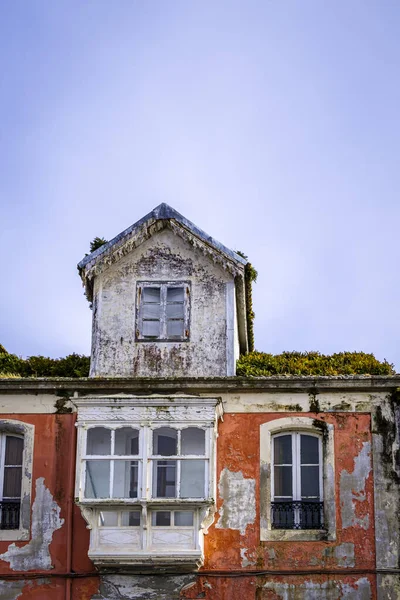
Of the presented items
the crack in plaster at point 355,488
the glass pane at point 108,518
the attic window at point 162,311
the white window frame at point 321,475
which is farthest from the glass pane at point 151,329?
the crack in plaster at point 355,488

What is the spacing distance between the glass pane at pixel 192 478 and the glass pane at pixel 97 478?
164cm

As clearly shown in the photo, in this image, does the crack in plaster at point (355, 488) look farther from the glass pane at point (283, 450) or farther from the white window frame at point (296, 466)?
the glass pane at point (283, 450)

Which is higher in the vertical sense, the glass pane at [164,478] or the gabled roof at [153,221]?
the gabled roof at [153,221]

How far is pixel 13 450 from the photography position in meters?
25.5

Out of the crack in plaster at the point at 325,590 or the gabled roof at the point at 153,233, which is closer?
the crack in plaster at the point at 325,590

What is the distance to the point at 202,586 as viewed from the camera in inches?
941

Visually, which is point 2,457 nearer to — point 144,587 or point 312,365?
point 144,587

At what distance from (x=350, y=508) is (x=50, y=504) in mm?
6621

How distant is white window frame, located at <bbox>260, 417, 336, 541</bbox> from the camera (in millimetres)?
24203

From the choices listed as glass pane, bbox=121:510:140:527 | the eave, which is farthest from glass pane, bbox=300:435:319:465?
glass pane, bbox=121:510:140:527

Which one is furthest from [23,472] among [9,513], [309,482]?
[309,482]

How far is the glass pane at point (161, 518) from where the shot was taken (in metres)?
24.0

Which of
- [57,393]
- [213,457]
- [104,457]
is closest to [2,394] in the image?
[57,393]

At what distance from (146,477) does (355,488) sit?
4.61m
